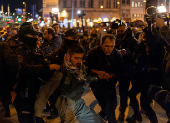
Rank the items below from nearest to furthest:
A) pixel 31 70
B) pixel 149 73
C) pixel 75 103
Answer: pixel 75 103, pixel 31 70, pixel 149 73

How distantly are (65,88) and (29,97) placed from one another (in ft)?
4.76

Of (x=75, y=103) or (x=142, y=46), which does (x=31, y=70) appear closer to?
(x=75, y=103)

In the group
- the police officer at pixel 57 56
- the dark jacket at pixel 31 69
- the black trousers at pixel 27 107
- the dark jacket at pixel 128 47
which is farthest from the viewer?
the dark jacket at pixel 128 47

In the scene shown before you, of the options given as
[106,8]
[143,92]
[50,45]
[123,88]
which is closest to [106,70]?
[143,92]

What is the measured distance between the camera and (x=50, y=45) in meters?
6.55

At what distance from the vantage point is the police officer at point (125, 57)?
5848 mm

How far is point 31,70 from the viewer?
4.23 metres

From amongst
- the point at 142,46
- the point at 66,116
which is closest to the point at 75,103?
the point at 66,116

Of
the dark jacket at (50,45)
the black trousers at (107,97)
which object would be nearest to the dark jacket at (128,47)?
the black trousers at (107,97)

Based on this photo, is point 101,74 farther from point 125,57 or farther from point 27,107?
point 27,107

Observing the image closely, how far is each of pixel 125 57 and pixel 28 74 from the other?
2.42m

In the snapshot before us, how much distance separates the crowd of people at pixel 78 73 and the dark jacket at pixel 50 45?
0.08ft

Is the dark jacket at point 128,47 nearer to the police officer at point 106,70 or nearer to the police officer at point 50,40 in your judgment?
the police officer at point 106,70

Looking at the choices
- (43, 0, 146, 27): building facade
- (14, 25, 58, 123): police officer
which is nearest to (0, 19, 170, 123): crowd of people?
(14, 25, 58, 123): police officer
